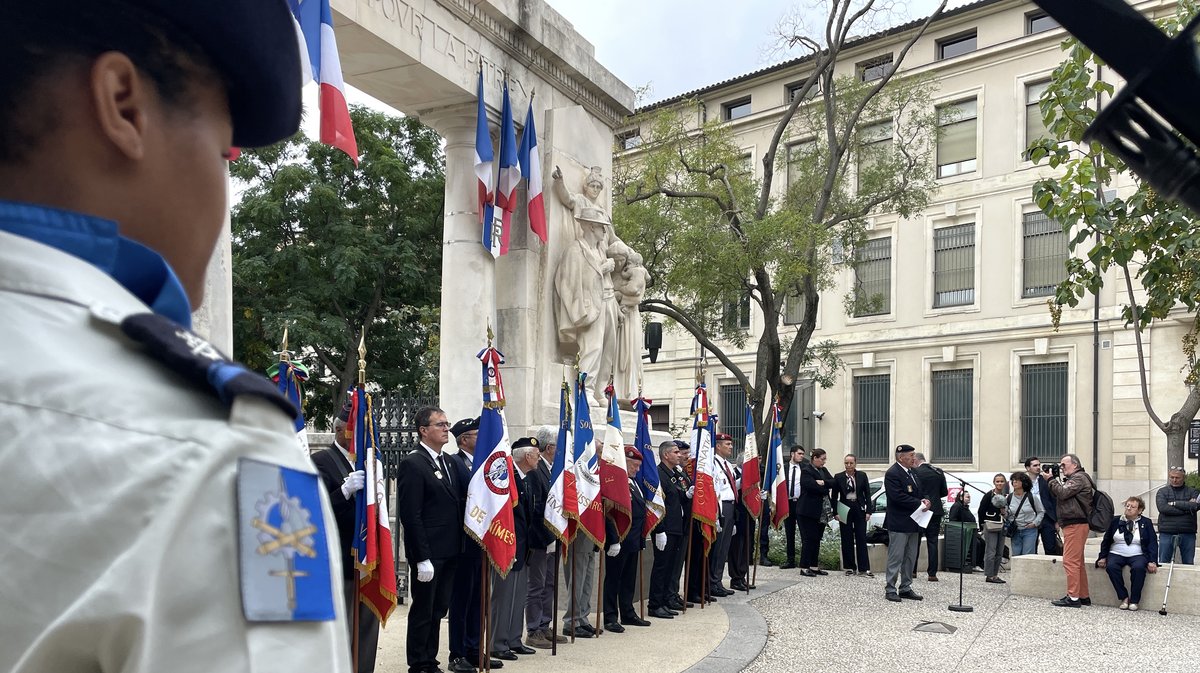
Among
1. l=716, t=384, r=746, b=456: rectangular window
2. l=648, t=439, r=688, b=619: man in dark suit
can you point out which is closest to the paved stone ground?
l=648, t=439, r=688, b=619: man in dark suit

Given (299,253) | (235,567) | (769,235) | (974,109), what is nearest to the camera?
(235,567)

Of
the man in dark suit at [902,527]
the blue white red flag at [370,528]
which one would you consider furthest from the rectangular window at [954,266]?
the blue white red flag at [370,528]

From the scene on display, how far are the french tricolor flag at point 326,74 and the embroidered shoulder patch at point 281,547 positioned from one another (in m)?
7.75

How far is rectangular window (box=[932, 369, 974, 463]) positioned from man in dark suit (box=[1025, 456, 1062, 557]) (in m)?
15.4

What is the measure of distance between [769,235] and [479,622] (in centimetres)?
1184

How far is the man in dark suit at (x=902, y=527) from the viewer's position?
526 inches

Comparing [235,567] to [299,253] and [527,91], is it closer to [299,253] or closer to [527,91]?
[527,91]

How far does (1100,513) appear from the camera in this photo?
14.1m

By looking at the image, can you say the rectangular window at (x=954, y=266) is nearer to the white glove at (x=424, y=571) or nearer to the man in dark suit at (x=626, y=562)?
the man in dark suit at (x=626, y=562)

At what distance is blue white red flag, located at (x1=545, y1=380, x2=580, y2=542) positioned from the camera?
30.0 ft

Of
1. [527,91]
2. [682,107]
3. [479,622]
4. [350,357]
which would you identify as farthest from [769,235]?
[479,622]

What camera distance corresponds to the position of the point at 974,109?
3256cm

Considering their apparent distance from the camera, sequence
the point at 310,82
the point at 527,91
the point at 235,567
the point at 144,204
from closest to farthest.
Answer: the point at 235,567, the point at 144,204, the point at 310,82, the point at 527,91

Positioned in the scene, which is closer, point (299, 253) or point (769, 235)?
point (769, 235)
